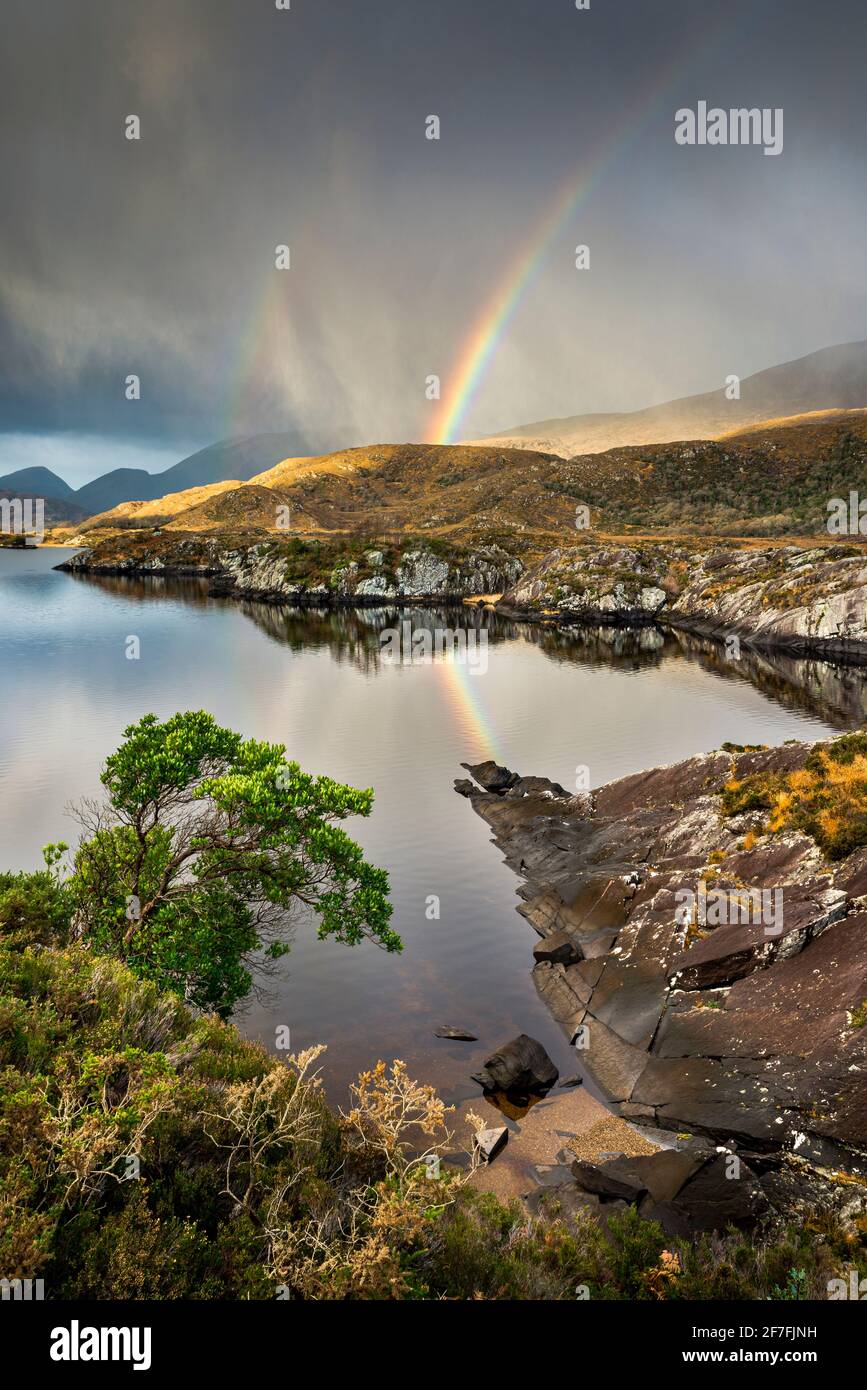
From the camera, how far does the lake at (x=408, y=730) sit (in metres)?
28.2

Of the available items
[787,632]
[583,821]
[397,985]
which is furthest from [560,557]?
[397,985]

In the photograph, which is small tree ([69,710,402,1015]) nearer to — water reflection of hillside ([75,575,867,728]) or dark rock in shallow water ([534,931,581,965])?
dark rock in shallow water ([534,931,581,965])

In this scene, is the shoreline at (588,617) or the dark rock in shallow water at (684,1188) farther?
the shoreline at (588,617)

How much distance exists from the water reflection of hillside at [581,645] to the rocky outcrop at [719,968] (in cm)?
4032

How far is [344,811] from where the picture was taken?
83.5ft

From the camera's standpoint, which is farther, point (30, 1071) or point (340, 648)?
point (340, 648)

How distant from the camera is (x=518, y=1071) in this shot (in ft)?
78.1

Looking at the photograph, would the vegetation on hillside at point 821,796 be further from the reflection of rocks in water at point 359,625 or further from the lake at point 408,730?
the reflection of rocks in water at point 359,625

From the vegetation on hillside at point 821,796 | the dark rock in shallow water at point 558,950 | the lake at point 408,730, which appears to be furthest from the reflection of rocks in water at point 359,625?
the dark rock in shallow water at point 558,950

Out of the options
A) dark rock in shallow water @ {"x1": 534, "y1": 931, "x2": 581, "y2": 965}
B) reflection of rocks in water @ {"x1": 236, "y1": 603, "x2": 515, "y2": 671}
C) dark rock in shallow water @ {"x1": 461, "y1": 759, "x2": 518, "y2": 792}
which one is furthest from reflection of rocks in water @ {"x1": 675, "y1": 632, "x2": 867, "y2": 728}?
dark rock in shallow water @ {"x1": 534, "y1": 931, "x2": 581, "y2": 965}

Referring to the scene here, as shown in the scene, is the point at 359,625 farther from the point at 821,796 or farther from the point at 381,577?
the point at 821,796

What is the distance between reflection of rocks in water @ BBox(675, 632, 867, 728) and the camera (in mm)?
73125

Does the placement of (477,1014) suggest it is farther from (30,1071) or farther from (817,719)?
(817,719)
